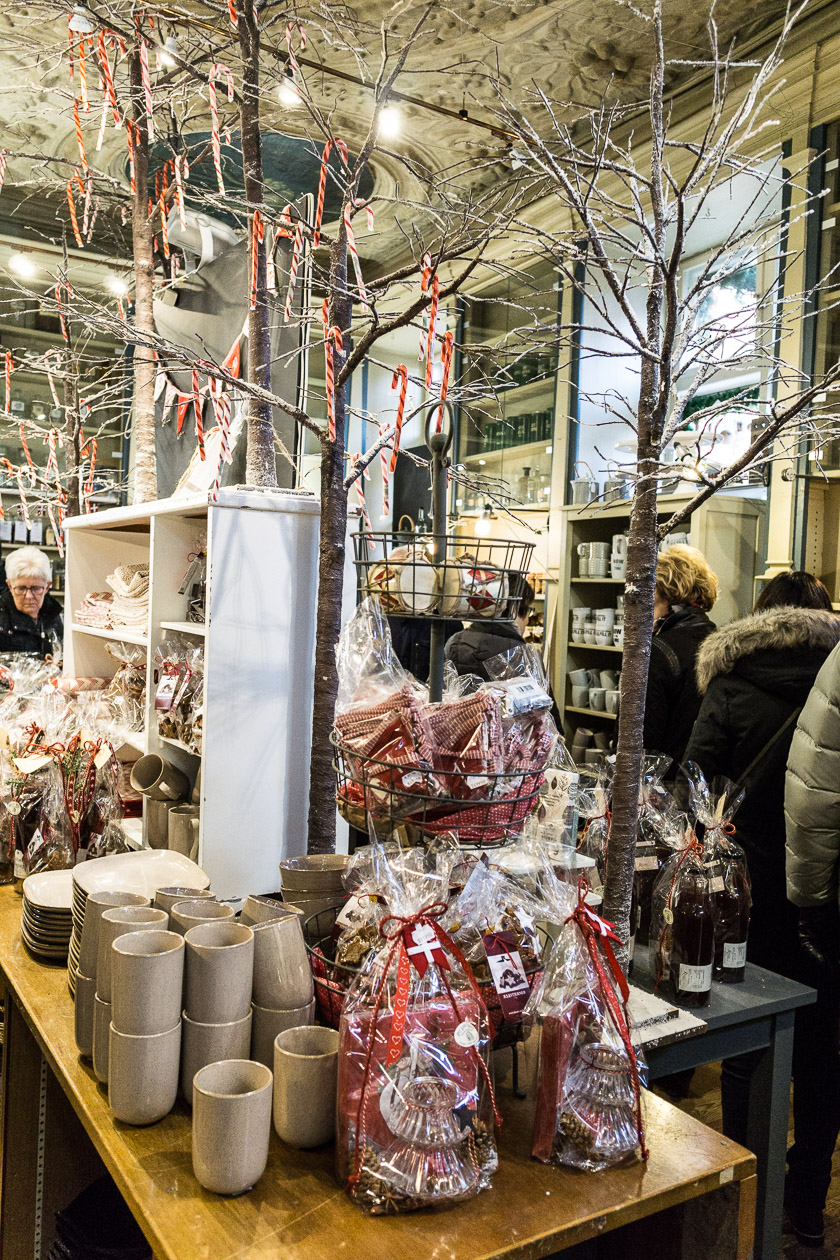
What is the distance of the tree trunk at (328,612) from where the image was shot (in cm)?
175

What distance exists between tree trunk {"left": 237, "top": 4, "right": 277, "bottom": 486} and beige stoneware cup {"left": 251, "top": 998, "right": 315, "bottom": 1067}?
1.18 m

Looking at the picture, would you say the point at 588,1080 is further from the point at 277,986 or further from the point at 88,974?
the point at 88,974

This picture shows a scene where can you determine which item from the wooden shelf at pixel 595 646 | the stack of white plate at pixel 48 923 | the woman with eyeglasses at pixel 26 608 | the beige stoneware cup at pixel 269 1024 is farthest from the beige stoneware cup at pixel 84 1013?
the wooden shelf at pixel 595 646

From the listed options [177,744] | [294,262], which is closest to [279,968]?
[177,744]

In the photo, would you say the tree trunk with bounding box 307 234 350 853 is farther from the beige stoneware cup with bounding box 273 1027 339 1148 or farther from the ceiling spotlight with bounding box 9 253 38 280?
the ceiling spotlight with bounding box 9 253 38 280

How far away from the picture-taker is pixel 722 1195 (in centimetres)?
106

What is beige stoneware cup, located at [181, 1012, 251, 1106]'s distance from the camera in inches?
42.0

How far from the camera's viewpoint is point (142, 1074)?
1.04 metres

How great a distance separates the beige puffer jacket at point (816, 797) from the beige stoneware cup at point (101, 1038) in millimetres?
1448

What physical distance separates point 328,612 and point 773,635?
1.10m

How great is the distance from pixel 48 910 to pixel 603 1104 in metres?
0.98

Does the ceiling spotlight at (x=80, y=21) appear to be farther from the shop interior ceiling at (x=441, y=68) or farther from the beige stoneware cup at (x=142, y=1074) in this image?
the beige stoneware cup at (x=142, y=1074)

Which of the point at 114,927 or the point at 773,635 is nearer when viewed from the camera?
the point at 114,927

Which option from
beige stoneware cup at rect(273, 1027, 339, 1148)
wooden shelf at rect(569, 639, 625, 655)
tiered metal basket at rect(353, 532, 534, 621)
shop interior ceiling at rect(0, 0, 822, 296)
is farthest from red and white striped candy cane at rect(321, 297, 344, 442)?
wooden shelf at rect(569, 639, 625, 655)
